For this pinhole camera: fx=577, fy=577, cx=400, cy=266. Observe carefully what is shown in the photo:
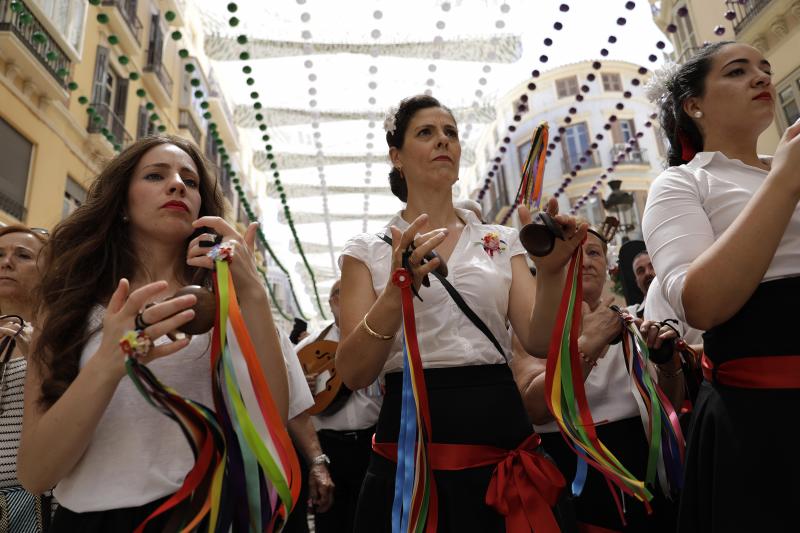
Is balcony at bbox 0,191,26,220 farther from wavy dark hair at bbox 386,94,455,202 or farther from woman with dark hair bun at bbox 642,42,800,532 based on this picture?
woman with dark hair bun at bbox 642,42,800,532

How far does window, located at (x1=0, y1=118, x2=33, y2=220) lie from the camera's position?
32.6ft

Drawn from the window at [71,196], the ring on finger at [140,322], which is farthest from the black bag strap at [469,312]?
the window at [71,196]

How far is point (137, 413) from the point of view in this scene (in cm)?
170

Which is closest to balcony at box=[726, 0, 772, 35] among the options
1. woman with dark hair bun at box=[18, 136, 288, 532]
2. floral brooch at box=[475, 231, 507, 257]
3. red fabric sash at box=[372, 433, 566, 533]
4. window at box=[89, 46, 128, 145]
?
floral brooch at box=[475, 231, 507, 257]

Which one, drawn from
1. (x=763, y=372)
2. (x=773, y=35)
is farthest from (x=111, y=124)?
(x=763, y=372)

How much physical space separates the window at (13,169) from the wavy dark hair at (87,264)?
9.36m

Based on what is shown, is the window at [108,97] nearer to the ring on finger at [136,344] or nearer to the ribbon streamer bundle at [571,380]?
the ring on finger at [136,344]

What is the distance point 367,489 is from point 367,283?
0.72 metres

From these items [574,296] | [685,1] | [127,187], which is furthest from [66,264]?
[685,1]

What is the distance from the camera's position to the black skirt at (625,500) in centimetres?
246

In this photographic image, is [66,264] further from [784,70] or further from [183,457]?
[784,70]

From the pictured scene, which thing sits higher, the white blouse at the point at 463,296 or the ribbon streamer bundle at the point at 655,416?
the white blouse at the point at 463,296

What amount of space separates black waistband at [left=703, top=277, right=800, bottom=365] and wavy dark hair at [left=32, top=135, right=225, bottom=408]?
5.55 feet

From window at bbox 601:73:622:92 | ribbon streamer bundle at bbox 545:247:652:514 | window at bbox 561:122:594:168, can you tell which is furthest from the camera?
window at bbox 601:73:622:92
